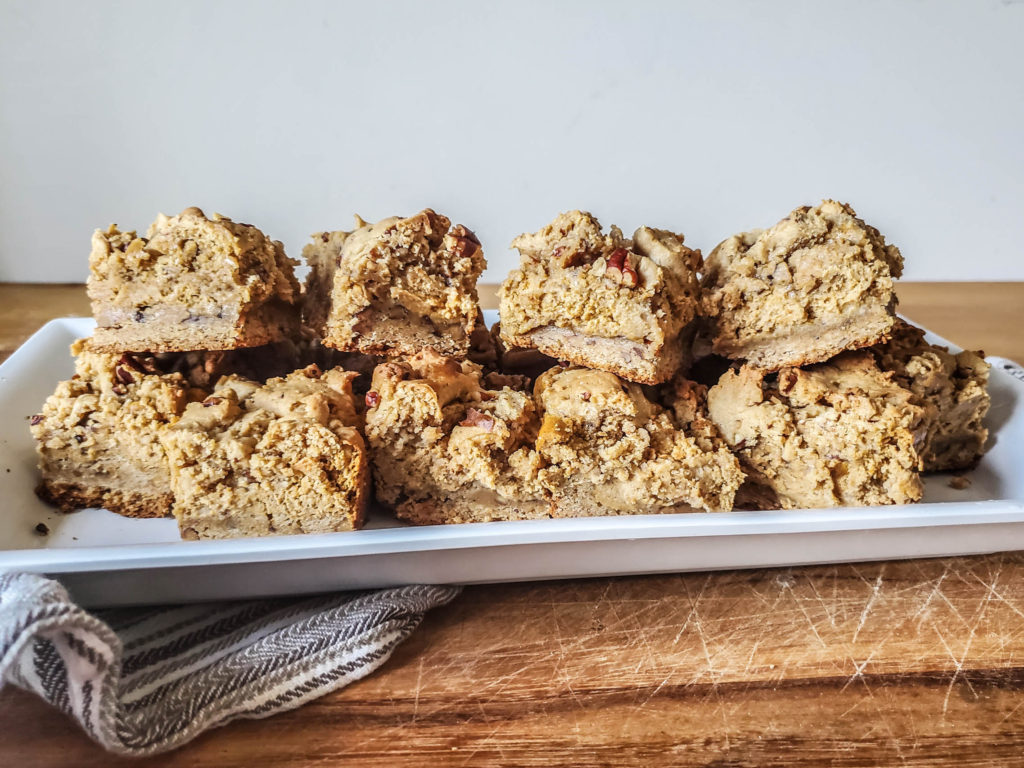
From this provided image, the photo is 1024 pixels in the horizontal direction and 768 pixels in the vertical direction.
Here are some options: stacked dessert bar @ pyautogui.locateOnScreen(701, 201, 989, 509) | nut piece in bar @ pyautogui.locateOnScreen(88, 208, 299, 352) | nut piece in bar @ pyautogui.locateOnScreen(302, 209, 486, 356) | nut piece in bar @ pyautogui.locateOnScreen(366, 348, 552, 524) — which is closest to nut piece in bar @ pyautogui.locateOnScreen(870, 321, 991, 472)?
stacked dessert bar @ pyautogui.locateOnScreen(701, 201, 989, 509)

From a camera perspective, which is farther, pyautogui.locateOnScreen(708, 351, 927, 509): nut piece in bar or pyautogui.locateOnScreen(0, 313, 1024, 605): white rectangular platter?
pyautogui.locateOnScreen(708, 351, 927, 509): nut piece in bar

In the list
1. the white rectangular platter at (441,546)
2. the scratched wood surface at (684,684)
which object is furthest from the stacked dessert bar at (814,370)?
the scratched wood surface at (684,684)

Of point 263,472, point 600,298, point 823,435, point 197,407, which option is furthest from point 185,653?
point 823,435

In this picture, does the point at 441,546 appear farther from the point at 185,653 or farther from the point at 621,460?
the point at 185,653

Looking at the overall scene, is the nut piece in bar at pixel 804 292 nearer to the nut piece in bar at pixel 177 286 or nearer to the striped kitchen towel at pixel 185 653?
the striped kitchen towel at pixel 185 653

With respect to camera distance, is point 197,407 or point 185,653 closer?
point 185,653

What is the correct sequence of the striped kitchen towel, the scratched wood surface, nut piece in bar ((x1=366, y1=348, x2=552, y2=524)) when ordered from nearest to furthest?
the striped kitchen towel
the scratched wood surface
nut piece in bar ((x1=366, y1=348, x2=552, y2=524))

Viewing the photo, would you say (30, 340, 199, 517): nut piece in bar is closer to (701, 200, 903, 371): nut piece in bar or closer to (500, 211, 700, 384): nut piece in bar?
(500, 211, 700, 384): nut piece in bar
